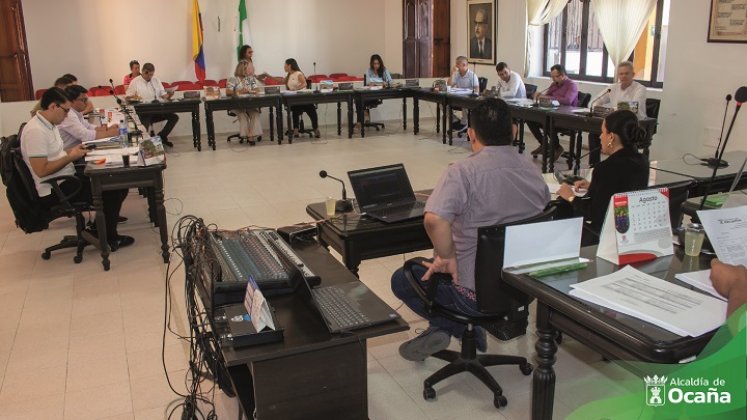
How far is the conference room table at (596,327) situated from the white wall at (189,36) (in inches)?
420

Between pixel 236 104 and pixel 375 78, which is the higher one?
pixel 375 78

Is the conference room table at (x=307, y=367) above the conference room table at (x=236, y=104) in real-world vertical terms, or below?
below

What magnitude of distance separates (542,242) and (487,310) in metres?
0.54

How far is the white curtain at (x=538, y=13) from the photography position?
9.61 meters

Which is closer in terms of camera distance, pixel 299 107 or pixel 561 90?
pixel 561 90

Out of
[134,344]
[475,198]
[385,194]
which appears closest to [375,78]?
[385,194]

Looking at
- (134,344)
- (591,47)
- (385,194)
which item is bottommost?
(134,344)

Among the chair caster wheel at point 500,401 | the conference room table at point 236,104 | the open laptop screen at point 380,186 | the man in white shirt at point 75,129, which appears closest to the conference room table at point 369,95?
the conference room table at point 236,104

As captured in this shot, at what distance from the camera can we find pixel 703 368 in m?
1.66

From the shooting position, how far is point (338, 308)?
7.25ft

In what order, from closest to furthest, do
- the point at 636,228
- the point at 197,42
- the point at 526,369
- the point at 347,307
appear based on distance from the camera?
1. the point at 347,307
2. the point at 636,228
3. the point at 526,369
4. the point at 197,42

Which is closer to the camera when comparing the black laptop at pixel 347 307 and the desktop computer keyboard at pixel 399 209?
the black laptop at pixel 347 307

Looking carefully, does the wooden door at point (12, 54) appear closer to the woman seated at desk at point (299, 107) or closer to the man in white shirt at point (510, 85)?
the woman seated at desk at point (299, 107)

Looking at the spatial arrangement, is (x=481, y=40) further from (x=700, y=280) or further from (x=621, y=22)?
(x=700, y=280)
